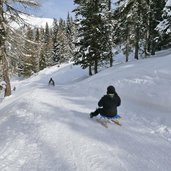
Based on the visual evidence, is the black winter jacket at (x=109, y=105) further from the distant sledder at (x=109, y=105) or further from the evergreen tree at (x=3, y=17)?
the evergreen tree at (x=3, y=17)

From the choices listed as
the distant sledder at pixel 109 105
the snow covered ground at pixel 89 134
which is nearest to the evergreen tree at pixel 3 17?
the snow covered ground at pixel 89 134

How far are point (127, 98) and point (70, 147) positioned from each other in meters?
7.46

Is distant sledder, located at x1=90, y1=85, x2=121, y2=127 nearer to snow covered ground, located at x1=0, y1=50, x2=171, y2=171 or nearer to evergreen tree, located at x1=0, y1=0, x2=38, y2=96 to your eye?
snow covered ground, located at x1=0, y1=50, x2=171, y2=171

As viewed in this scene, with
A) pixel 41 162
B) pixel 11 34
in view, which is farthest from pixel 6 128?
pixel 11 34

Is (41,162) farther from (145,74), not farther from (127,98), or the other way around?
(145,74)

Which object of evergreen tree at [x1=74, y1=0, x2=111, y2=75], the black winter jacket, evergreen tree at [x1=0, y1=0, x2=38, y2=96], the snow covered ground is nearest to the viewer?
the snow covered ground

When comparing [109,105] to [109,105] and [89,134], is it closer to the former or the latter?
[109,105]

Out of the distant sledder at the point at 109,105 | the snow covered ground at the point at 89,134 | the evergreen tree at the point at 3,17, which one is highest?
the evergreen tree at the point at 3,17

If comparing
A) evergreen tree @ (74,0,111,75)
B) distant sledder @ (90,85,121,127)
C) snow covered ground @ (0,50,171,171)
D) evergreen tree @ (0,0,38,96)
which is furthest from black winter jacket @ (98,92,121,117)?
evergreen tree @ (74,0,111,75)

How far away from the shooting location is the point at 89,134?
319 inches

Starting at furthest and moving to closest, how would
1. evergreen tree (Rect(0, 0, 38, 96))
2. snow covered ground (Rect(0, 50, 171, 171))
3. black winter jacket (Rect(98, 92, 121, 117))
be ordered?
1. evergreen tree (Rect(0, 0, 38, 96))
2. black winter jacket (Rect(98, 92, 121, 117))
3. snow covered ground (Rect(0, 50, 171, 171))

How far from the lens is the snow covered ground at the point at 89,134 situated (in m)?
6.16

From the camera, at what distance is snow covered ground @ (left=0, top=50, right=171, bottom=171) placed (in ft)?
20.2

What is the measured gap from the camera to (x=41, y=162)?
20.3ft
